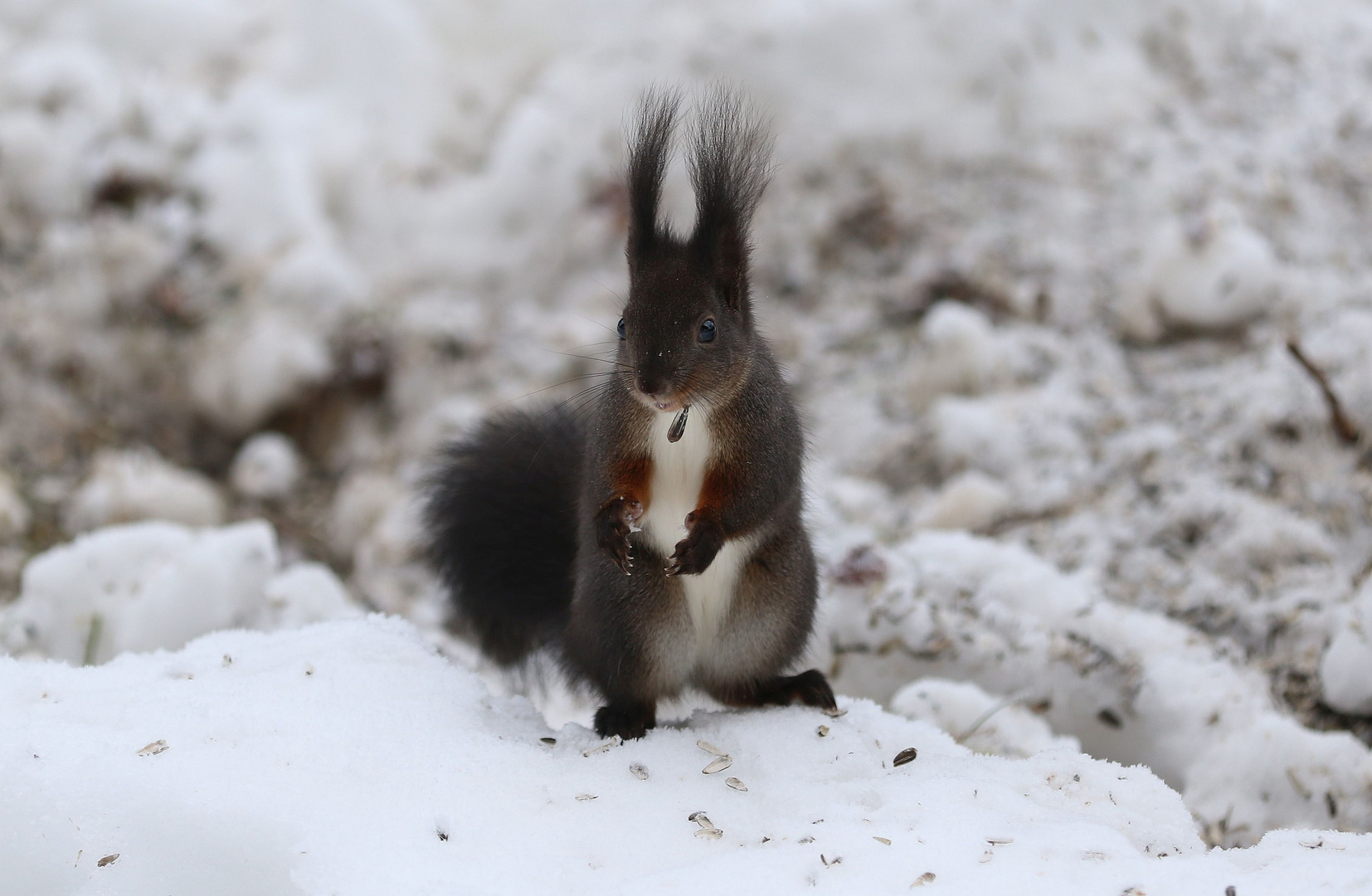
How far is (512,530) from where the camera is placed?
1.68 meters

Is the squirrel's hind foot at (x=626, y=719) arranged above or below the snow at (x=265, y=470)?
above

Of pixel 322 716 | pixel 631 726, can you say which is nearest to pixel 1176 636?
pixel 631 726

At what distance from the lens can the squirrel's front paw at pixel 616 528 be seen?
1.31 metres

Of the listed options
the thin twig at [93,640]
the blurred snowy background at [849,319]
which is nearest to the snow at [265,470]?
the blurred snowy background at [849,319]

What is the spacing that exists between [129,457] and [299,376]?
1.51 feet

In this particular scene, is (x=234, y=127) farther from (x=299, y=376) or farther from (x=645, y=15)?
(x=645, y=15)

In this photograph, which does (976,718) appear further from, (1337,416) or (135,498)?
(135,498)

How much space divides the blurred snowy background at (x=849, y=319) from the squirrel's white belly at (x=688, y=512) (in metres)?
0.34

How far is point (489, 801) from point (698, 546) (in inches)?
13.9

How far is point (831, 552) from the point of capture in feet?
6.96

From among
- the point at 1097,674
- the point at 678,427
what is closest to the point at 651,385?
the point at 678,427

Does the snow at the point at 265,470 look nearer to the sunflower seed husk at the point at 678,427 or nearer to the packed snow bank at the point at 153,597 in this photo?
the packed snow bank at the point at 153,597

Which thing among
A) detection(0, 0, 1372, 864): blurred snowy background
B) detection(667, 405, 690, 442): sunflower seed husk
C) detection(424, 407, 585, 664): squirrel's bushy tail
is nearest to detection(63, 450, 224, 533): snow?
detection(0, 0, 1372, 864): blurred snowy background

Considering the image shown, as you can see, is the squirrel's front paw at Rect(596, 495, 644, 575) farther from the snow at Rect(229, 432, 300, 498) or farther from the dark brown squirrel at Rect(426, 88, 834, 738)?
the snow at Rect(229, 432, 300, 498)
